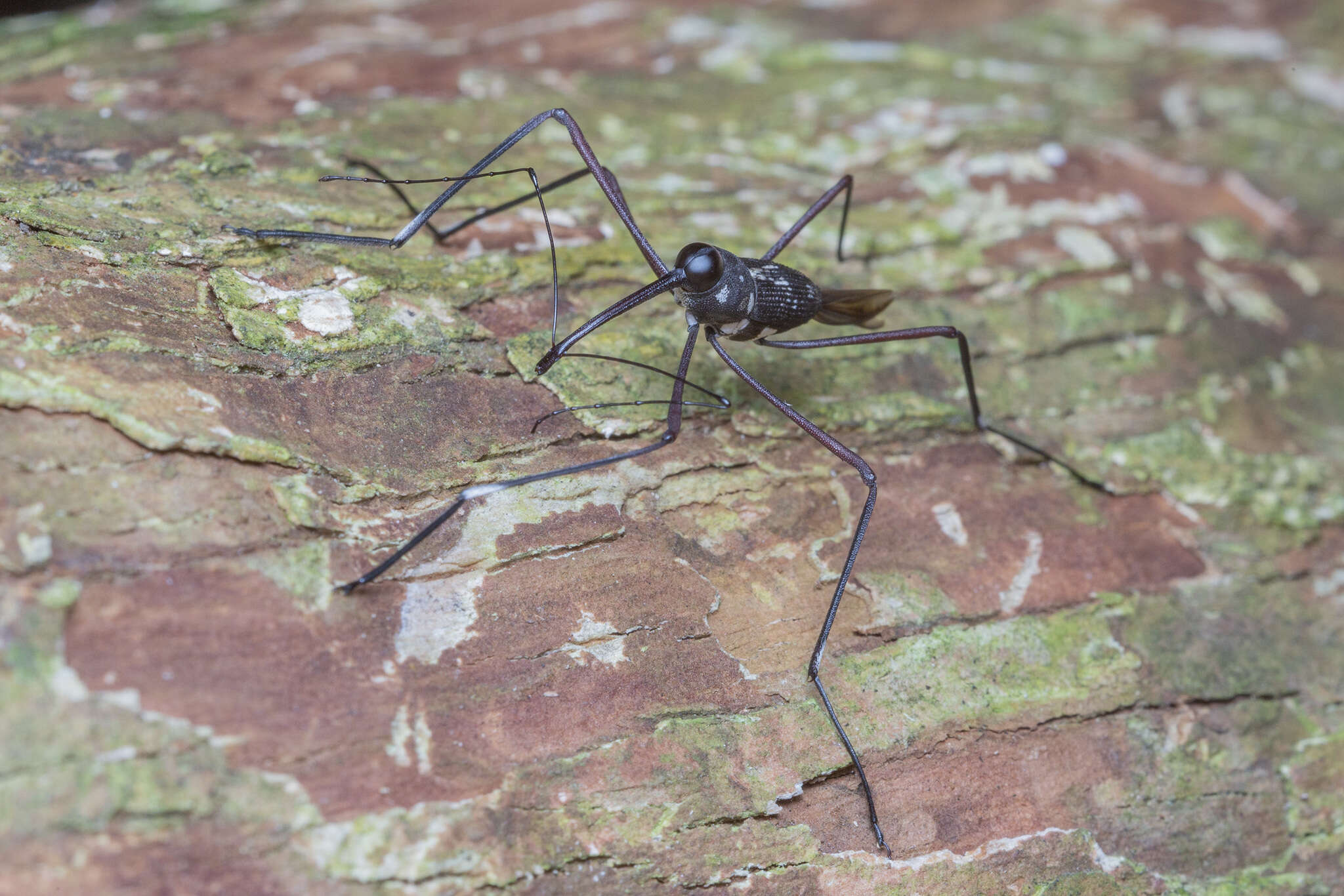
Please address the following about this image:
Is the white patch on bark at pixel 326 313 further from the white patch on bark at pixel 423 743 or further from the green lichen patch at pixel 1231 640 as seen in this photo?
the green lichen patch at pixel 1231 640

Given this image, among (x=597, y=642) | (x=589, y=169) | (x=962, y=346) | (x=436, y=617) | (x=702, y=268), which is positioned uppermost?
(x=589, y=169)

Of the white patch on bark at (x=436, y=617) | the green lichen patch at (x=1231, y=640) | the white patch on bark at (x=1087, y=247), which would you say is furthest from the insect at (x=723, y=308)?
the white patch on bark at (x=1087, y=247)

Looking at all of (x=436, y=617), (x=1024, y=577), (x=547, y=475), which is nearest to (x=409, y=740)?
(x=436, y=617)

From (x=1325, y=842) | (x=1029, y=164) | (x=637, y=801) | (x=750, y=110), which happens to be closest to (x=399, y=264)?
(x=637, y=801)

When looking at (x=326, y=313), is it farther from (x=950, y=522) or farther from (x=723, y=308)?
(x=950, y=522)

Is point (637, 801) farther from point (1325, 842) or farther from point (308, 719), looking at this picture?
point (1325, 842)

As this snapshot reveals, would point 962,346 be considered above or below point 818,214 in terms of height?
below

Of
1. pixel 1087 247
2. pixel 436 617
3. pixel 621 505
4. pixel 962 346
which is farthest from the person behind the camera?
pixel 1087 247
